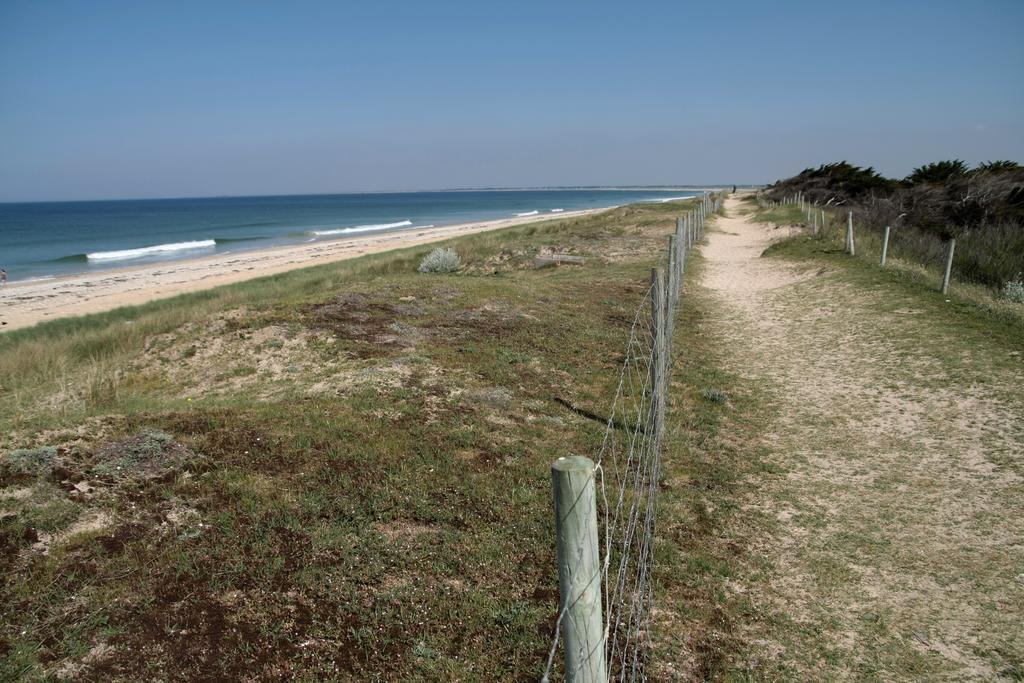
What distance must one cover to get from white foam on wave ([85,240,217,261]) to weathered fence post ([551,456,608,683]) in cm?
5450

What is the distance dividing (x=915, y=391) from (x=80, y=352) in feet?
49.1

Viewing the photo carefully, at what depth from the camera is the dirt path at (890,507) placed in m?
4.14

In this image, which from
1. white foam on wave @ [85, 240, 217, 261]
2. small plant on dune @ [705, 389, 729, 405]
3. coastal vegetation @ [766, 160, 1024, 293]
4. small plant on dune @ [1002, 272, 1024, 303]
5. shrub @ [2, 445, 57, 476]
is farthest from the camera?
white foam on wave @ [85, 240, 217, 261]

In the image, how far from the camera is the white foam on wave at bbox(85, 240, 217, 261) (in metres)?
47.5

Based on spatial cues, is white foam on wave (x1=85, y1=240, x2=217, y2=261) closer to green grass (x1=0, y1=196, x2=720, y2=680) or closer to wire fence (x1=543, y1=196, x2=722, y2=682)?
green grass (x1=0, y1=196, x2=720, y2=680)

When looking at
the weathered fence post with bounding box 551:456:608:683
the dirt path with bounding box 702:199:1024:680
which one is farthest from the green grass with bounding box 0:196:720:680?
the weathered fence post with bounding box 551:456:608:683

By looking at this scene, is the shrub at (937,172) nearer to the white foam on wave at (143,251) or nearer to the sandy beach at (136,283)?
the sandy beach at (136,283)

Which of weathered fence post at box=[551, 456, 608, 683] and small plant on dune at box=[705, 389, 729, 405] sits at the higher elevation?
weathered fence post at box=[551, 456, 608, 683]

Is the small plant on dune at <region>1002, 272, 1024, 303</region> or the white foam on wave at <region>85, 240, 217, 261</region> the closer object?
the small plant on dune at <region>1002, 272, 1024, 303</region>

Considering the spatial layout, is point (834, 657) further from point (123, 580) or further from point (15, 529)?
point (15, 529)

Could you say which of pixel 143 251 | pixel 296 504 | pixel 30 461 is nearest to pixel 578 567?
pixel 296 504

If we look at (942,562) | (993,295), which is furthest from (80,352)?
(993,295)

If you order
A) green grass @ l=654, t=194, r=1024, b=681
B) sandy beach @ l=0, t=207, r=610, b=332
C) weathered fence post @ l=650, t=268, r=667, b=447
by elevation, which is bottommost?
sandy beach @ l=0, t=207, r=610, b=332

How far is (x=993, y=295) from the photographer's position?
14.4m
